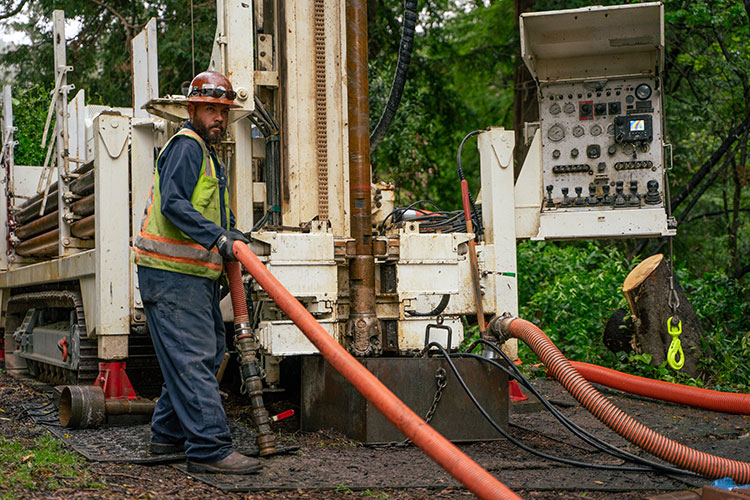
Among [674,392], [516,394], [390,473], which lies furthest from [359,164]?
[674,392]

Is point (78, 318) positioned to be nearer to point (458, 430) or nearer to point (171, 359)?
point (171, 359)

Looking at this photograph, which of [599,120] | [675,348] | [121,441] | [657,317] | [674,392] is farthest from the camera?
[657,317]

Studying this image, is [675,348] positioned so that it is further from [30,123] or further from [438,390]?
[30,123]

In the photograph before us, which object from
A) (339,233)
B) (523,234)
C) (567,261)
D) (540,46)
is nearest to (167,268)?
(339,233)

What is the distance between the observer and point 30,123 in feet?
48.6

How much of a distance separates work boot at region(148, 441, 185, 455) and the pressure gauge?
504 cm

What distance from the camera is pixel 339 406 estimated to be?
5457 mm

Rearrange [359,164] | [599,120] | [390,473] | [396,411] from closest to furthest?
1. [396,411]
2. [390,473]
3. [359,164]
4. [599,120]

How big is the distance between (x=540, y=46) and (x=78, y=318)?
4436 mm

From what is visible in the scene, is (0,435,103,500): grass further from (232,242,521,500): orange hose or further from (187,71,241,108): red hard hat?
(187,71,241,108): red hard hat

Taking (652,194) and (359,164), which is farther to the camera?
(652,194)

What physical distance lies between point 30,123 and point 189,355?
11500 millimetres

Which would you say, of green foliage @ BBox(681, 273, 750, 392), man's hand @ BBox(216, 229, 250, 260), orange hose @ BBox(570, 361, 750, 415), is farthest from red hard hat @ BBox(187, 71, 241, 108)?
green foliage @ BBox(681, 273, 750, 392)

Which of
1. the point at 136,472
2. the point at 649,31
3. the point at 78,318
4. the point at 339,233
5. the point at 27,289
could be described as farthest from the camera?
the point at 27,289
